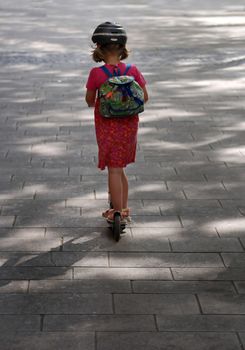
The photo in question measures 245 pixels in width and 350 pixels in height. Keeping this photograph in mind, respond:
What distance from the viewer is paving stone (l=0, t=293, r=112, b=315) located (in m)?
4.95

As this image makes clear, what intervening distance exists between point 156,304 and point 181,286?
33cm

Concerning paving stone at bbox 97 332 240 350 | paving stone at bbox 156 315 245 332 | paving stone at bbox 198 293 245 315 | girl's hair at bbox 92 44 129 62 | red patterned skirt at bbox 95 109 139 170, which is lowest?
paving stone at bbox 198 293 245 315

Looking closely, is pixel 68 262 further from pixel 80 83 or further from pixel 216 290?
pixel 80 83

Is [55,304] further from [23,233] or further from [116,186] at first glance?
[116,186]

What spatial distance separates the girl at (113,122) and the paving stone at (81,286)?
0.98 m

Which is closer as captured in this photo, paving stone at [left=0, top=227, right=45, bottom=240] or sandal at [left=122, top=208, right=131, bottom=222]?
paving stone at [left=0, top=227, right=45, bottom=240]

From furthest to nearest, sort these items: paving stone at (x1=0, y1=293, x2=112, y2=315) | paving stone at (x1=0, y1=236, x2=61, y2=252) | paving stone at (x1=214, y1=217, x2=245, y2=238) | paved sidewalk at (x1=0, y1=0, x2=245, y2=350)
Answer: paving stone at (x1=214, y1=217, x2=245, y2=238) < paving stone at (x1=0, y1=236, x2=61, y2=252) < paving stone at (x1=0, y1=293, x2=112, y2=315) < paved sidewalk at (x1=0, y1=0, x2=245, y2=350)

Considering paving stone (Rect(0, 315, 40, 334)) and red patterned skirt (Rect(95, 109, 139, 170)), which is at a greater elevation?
red patterned skirt (Rect(95, 109, 139, 170))

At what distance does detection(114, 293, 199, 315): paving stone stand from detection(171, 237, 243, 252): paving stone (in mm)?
806

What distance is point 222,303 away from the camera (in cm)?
510

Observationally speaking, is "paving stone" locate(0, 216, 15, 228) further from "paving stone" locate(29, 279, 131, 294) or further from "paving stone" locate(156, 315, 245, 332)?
"paving stone" locate(156, 315, 245, 332)

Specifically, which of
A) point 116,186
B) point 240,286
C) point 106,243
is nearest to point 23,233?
point 106,243

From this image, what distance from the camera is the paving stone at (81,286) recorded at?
17.2 ft

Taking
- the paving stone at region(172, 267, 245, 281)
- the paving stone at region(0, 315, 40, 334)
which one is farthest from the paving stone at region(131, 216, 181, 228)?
the paving stone at region(0, 315, 40, 334)
